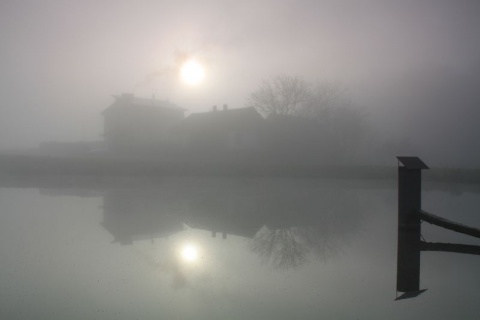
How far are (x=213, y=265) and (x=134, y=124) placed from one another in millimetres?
42158

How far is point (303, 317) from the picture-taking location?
4410 millimetres

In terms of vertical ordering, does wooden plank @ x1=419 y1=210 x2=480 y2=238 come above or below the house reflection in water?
above

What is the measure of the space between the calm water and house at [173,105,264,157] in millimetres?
26188

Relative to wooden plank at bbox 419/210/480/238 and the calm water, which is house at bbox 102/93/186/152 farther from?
wooden plank at bbox 419/210/480/238

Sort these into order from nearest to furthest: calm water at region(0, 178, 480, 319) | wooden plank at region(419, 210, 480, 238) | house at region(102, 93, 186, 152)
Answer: wooden plank at region(419, 210, 480, 238), calm water at region(0, 178, 480, 319), house at region(102, 93, 186, 152)

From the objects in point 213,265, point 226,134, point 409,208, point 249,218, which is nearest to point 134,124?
point 226,134

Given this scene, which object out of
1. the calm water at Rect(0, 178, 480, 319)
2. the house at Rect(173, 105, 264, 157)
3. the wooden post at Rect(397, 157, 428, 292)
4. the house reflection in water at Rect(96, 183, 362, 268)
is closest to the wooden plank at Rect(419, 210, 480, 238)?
the wooden post at Rect(397, 157, 428, 292)

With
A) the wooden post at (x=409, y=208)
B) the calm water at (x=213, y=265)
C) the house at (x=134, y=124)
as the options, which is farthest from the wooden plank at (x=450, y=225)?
the house at (x=134, y=124)

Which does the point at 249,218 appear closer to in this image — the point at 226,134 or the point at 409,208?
the point at 409,208

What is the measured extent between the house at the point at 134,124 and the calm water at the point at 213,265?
30.3m

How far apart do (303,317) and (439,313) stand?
5.42 feet

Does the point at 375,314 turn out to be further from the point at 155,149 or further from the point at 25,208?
the point at 155,149

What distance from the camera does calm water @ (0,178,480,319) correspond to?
182 inches

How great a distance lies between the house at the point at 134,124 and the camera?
42.4m
